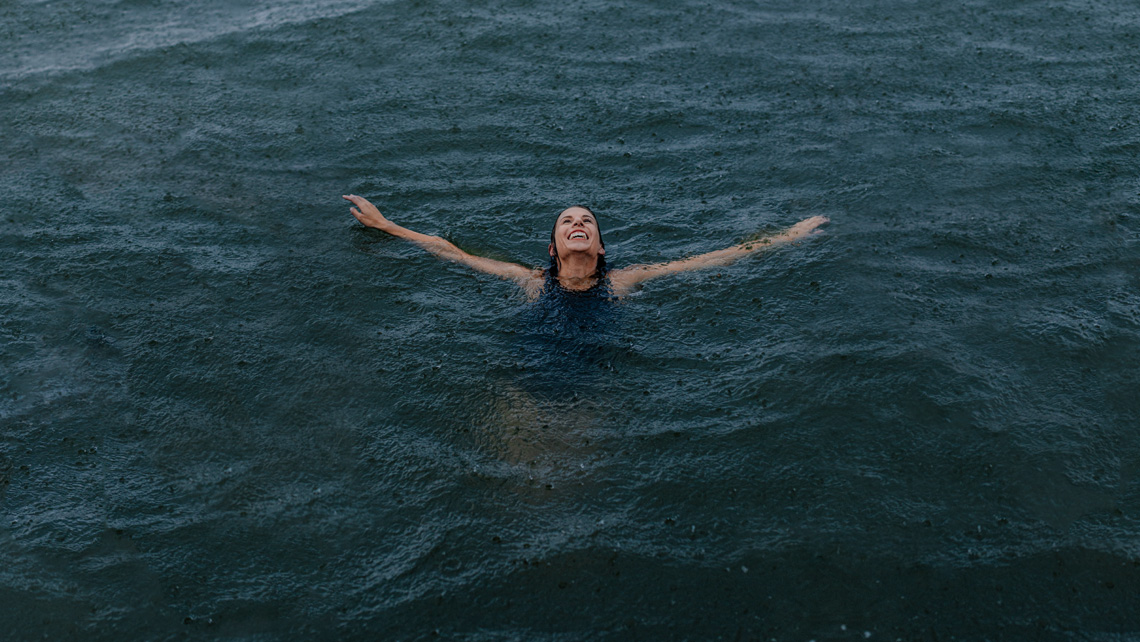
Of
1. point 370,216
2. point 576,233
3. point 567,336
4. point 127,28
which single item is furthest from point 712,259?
point 127,28

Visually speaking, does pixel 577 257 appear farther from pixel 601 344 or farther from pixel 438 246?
pixel 438 246

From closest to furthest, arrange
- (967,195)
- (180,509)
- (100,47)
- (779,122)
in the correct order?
(180,509), (967,195), (779,122), (100,47)

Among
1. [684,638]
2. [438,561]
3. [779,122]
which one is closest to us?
[684,638]

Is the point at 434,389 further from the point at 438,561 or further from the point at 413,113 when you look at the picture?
the point at 413,113

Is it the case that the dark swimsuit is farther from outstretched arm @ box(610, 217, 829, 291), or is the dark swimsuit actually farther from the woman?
outstretched arm @ box(610, 217, 829, 291)

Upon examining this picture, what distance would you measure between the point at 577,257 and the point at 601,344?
2.91 ft

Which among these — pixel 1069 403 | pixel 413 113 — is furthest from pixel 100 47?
pixel 1069 403

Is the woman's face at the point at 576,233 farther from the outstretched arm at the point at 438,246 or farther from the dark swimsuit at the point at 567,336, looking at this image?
the outstretched arm at the point at 438,246

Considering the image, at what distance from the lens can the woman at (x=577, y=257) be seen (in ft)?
30.5

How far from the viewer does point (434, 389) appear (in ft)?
28.6

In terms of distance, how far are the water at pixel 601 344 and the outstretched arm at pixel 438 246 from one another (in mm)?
259

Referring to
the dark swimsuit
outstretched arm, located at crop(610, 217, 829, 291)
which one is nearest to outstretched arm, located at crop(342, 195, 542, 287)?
the dark swimsuit

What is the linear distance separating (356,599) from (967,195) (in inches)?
312

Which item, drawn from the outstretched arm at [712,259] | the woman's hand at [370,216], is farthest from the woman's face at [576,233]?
the woman's hand at [370,216]
